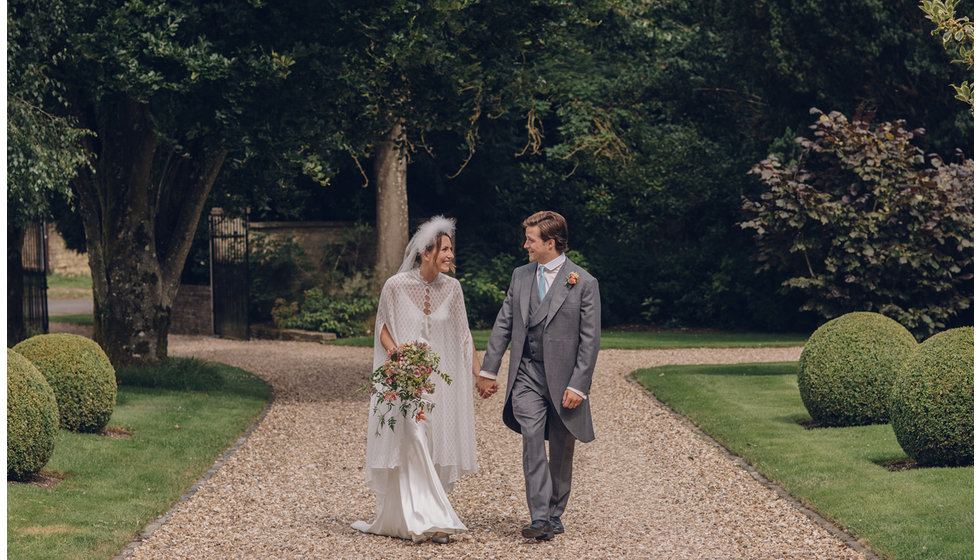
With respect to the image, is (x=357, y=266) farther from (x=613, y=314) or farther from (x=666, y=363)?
(x=666, y=363)

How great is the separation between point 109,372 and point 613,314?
14.4 m

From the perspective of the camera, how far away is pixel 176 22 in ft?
35.8

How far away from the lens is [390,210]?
20844 mm

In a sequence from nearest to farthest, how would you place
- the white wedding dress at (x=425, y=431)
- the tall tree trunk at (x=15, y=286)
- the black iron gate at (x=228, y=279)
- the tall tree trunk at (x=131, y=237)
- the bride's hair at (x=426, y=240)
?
the white wedding dress at (x=425, y=431) → the bride's hair at (x=426, y=240) → the tall tree trunk at (x=131, y=237) → the tall tree trunk at (x=15, y=286) → the black iron gate at (x=228, y=279)

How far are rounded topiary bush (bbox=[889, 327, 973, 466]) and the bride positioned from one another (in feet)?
11.6

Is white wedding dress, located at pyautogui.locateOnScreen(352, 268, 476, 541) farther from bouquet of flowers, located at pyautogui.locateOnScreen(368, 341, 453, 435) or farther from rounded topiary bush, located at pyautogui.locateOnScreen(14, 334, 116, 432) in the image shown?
rounded topiary bush, located at pyautogui.locateOnScreen(14, 334, 116, 432)

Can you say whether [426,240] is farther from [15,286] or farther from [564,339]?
[15,286]

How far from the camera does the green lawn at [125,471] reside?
6.45 meters

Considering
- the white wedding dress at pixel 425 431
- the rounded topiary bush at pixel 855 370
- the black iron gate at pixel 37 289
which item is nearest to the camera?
the white wedding dress at pixel 425 431

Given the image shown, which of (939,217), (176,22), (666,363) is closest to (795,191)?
(939,217)

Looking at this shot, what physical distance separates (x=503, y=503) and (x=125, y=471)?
3.10m

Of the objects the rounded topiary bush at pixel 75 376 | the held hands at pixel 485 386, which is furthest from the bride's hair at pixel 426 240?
the rounded topiary bush at pixel 75 376

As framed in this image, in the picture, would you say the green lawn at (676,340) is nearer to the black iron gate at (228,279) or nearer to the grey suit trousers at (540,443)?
the black iron gate at (228,279)

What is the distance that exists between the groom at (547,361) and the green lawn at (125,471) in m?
2.47
